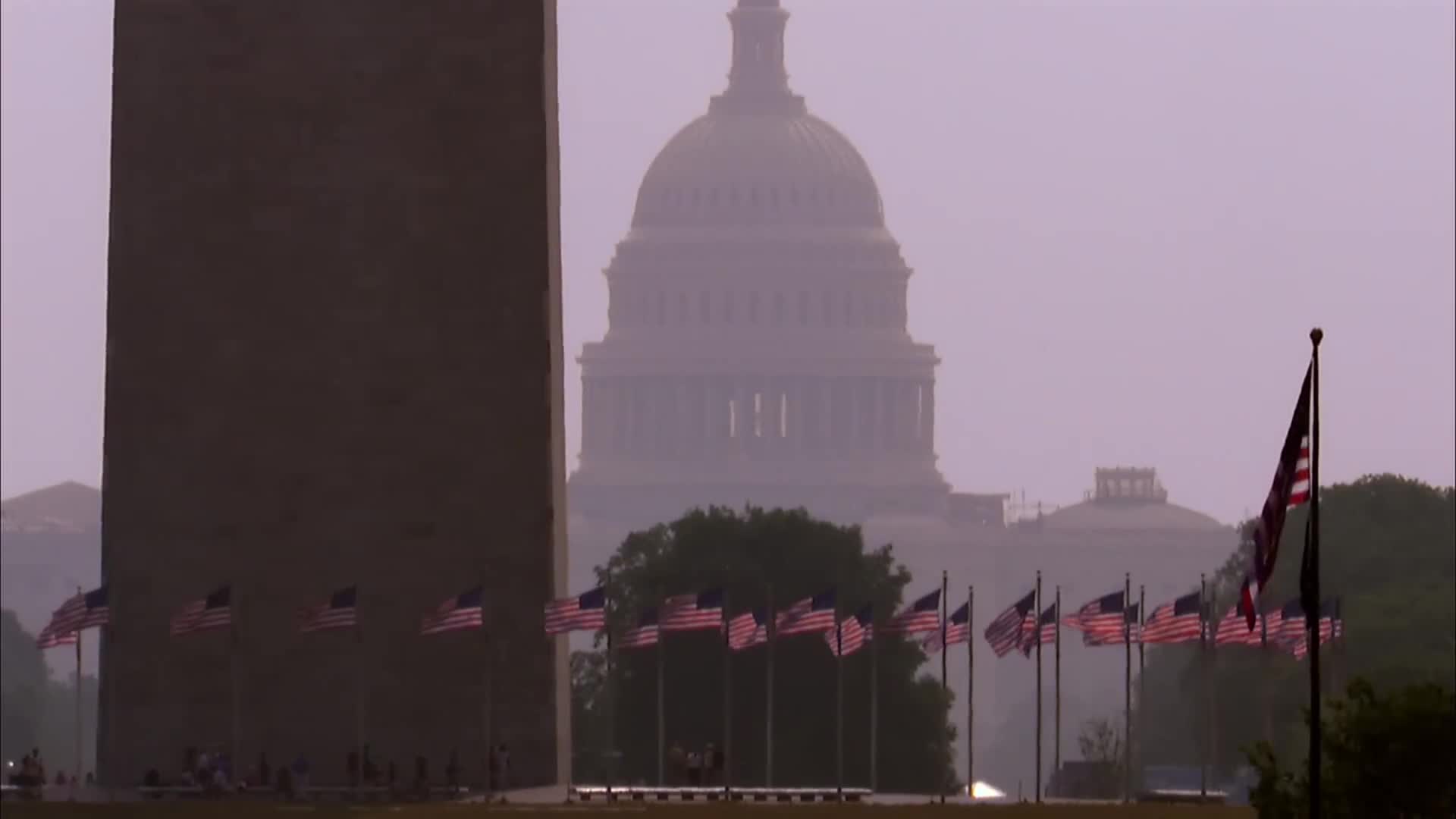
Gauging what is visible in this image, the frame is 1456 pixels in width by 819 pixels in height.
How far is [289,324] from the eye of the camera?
8112cm

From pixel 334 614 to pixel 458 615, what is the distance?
1945 mm

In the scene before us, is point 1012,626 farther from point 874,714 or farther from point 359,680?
point 874,714

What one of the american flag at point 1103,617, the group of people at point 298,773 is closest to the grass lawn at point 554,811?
the group of people at point 298,773

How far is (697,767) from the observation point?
296 feet

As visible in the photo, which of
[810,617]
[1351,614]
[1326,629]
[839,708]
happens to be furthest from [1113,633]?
[1351,614]

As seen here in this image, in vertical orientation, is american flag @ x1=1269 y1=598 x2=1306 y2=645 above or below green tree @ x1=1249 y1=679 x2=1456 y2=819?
above

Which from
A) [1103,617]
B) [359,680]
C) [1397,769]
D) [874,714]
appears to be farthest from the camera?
[874,714]

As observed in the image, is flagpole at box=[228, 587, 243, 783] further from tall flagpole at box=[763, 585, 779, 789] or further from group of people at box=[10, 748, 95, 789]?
tall flagpole at box=[763, 585, 779, 789]

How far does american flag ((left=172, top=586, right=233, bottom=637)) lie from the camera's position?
7781 centimetres

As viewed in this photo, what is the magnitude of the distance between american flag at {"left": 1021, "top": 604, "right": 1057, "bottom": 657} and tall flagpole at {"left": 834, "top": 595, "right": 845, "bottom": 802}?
3014 mm

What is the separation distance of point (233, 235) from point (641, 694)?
2469 cm

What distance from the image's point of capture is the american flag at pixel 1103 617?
8106cm

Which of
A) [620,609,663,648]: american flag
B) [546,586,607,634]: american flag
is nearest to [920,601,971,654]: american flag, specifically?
[620,609,663,648]: american flag

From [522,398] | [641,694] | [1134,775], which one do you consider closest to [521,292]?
[522,398]
